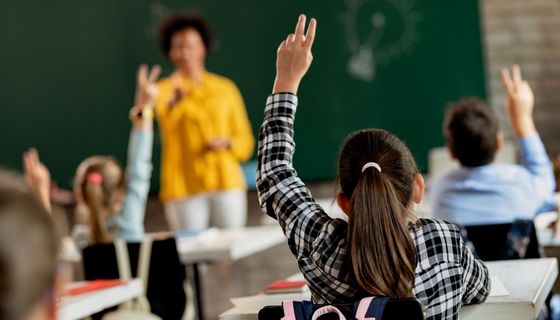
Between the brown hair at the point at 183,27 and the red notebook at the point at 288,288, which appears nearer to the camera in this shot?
the red notebook at the point at 288,288

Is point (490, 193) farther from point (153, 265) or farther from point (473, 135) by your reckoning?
point (153, 265)

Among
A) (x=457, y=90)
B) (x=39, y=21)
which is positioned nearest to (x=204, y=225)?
(x=457, y=90)

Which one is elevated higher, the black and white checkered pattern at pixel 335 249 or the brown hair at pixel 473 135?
the brown hair at pixel 473 135

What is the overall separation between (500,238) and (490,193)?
11.9 inches

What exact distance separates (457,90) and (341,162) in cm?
388

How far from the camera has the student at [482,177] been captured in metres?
3.09

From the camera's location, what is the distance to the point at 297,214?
1883mm

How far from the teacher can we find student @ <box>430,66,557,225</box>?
6.93 ft

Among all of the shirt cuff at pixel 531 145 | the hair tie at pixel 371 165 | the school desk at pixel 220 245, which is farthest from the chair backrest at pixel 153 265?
the hair tie at pixel 371 165

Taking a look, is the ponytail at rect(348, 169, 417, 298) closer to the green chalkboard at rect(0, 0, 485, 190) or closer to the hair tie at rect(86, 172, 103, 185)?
the hair tie at rect(86, 172, 103, 185)

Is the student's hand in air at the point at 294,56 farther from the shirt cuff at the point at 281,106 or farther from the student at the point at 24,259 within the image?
the student at the point at 24,259

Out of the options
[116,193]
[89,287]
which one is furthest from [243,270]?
[89,287]

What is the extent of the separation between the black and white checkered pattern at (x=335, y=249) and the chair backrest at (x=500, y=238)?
0.90 m

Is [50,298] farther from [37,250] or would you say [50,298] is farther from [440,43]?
[440,43]
